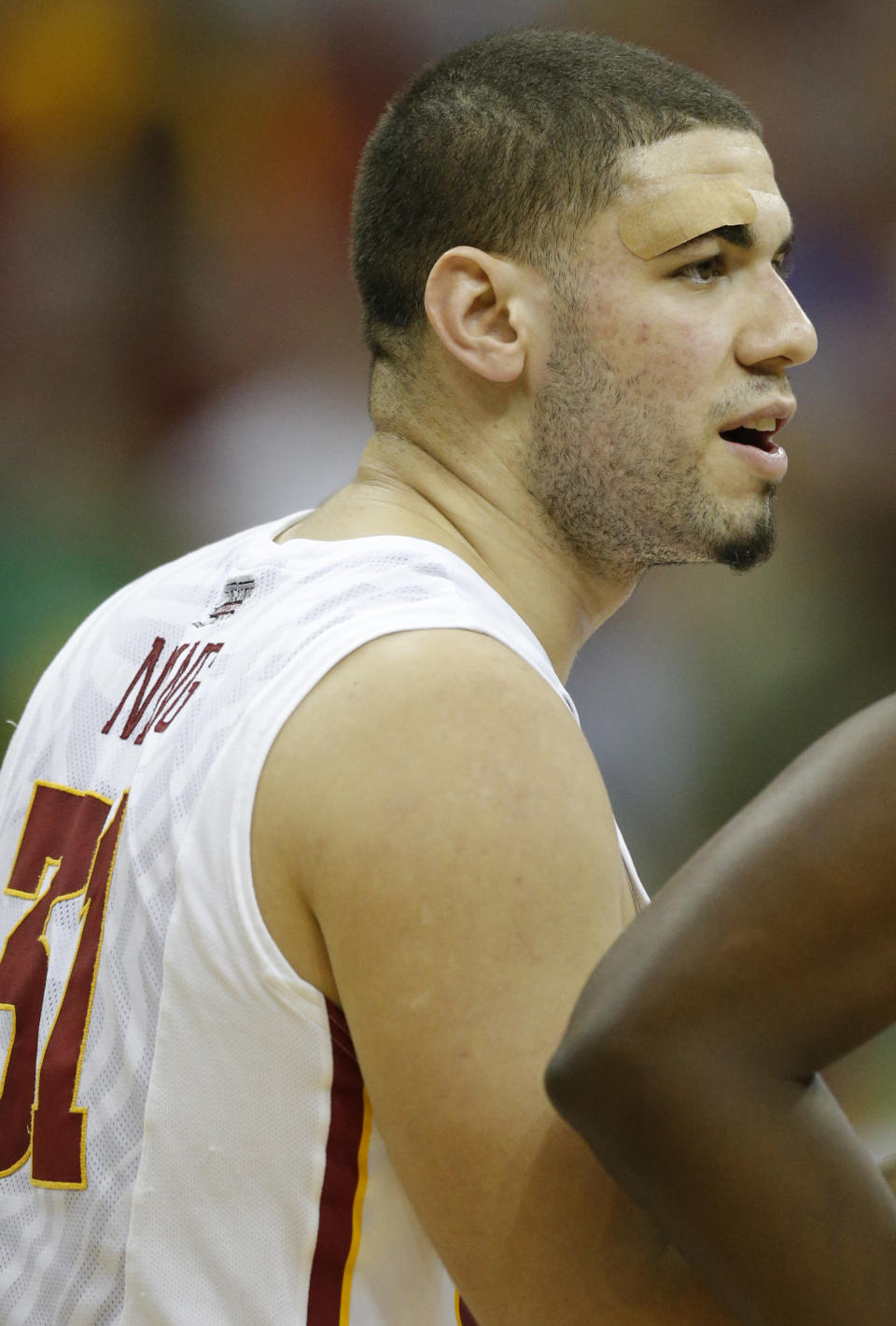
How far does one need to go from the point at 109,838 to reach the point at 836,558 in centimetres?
246

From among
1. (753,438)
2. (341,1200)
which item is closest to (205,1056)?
(341,1200)

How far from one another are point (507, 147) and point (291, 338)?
1800 mm

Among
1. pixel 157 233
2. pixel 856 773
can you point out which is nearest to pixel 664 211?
pixel 856 773

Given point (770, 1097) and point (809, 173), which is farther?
point (809, 173)

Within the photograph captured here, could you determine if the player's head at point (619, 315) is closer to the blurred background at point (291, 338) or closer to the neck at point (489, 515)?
the neck at point (489, 515)

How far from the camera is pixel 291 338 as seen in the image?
10.1 feet

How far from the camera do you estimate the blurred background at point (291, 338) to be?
297 cm

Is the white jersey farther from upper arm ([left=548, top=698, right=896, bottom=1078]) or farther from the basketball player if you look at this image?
upper arm ([left=548, top=698, right=896, bottom=1078])

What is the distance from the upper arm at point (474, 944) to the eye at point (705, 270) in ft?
2.05

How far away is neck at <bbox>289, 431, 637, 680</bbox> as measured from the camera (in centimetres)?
127

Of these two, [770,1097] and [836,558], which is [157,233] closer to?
[836,558]

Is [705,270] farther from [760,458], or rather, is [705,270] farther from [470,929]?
[470,929]

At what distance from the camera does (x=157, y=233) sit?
306 cm

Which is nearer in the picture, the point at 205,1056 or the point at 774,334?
the point at 205,1056
